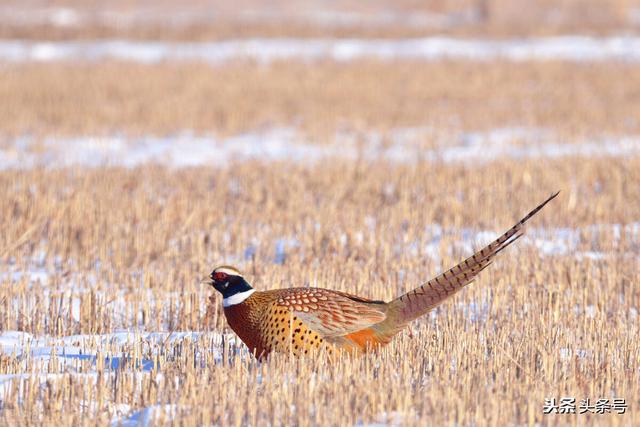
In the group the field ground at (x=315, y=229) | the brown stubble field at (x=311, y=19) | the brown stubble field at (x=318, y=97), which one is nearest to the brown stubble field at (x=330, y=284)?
the field ground at (x=315, y=229)

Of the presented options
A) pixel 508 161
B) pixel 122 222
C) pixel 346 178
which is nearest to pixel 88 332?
pixel 122 222

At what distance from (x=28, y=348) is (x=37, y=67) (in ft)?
55.5

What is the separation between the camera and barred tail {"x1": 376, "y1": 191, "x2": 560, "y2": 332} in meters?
5.28

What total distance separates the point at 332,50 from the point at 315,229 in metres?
15.6

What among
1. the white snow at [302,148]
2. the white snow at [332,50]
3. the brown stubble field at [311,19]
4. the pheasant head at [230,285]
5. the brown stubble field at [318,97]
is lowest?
the pheasant head at [230,285]

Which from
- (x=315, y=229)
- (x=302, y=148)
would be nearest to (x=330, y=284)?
(x=315, y=229)

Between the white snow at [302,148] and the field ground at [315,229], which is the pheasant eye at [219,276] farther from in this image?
the white snow at [302,148]

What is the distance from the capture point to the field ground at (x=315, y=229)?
15.7 feet

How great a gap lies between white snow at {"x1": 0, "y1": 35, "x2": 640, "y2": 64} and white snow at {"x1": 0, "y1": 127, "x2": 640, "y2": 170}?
672cm

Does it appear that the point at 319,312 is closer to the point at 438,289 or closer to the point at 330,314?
the point at 330,314

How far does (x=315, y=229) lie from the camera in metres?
9.55

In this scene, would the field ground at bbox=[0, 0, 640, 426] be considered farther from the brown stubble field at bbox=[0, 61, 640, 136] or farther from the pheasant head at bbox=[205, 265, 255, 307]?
the pheasant head at bbox=[205, 265, 255, 307]

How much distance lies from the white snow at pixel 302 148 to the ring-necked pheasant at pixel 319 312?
855 centimetres

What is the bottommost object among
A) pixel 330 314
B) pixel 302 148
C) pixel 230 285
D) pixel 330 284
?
pixel 330 314
